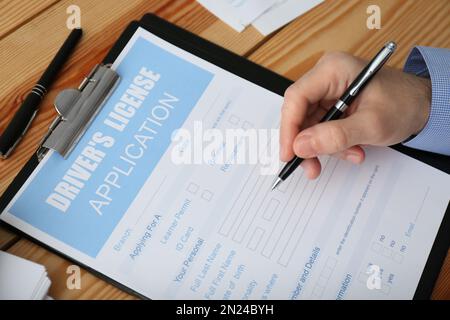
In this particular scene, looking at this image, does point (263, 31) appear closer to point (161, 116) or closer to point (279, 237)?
point (161, 116)

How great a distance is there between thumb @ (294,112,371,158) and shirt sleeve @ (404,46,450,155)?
97 mm

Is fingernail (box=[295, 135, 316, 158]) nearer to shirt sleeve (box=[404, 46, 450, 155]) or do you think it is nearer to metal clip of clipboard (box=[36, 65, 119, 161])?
shirt sleeve (box=[404, 46, 450, 155])

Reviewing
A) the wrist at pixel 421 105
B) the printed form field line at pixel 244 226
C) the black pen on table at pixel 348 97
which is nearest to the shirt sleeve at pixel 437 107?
the wrist at pixel 421 105

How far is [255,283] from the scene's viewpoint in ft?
1.83

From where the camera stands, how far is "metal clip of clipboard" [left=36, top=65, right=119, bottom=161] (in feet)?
2.04

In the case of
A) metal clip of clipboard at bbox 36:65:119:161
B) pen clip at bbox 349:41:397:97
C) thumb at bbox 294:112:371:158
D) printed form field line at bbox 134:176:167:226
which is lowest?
printed form field line at bbox 134:176:167:226

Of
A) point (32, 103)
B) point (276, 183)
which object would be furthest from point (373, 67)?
point (32, 103)

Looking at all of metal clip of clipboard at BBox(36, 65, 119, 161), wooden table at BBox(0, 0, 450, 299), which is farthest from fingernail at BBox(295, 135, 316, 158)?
metal clip of clipboard at BBox(36, 65, 119, 161)

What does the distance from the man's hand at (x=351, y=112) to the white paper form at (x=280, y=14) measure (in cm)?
12

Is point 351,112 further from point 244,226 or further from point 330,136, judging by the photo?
point 244,226

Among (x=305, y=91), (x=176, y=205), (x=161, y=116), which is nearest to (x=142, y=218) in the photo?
(x=176, y=205)

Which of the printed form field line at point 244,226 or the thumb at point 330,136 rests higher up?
the thumb at point 330,136

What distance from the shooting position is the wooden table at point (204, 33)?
0.68 meters

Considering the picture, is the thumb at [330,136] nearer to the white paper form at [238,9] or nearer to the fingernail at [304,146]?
the fingernail at [304,146]
